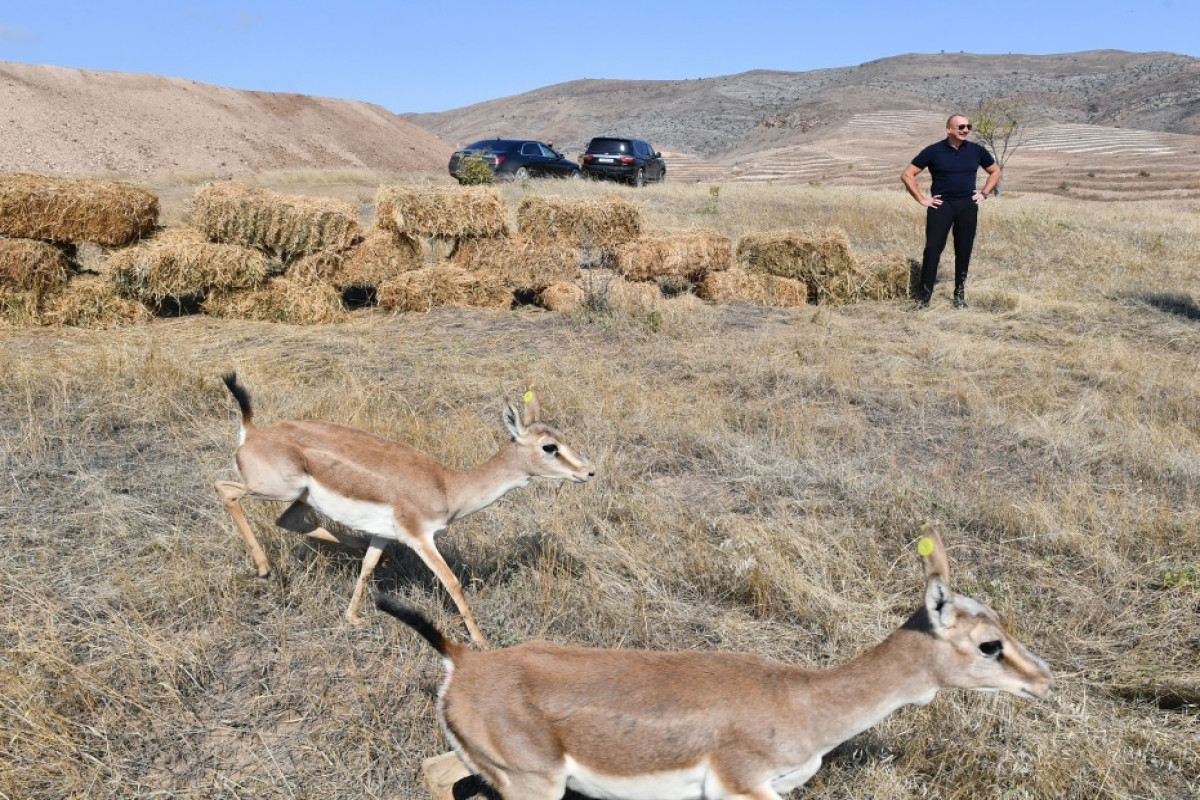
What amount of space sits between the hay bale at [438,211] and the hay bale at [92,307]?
3.54 meters

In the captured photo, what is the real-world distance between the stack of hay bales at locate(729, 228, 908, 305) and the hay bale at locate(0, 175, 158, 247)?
26.7ft

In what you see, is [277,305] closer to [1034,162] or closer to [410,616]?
[410,616]

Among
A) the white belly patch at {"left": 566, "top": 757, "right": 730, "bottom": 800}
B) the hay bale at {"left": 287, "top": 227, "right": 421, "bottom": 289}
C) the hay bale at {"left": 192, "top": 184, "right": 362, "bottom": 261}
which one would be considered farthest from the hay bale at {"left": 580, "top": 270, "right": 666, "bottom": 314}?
the white belly patch at {"left": 566, "top": 757, "right": 730, "bottom": 800}

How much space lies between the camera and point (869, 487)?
6.15 meters

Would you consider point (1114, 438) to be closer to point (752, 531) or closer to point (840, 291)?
point (752, 531)

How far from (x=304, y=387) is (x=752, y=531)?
464cm

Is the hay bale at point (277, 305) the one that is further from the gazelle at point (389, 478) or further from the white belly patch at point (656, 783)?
the white belly patch at point (656, 783)

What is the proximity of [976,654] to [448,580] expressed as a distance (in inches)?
96.9

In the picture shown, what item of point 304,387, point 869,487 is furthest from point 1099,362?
point 304,387

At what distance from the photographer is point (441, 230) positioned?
12758 mm

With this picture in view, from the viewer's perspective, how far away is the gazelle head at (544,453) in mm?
4555

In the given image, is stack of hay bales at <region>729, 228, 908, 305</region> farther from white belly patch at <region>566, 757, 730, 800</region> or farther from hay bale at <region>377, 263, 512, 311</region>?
white belly patch at <region>566, 757, 730, 800</region>

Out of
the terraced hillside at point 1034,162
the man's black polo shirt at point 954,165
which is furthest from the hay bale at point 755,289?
the terraced hillside at point 1034,162

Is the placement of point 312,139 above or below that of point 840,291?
above
